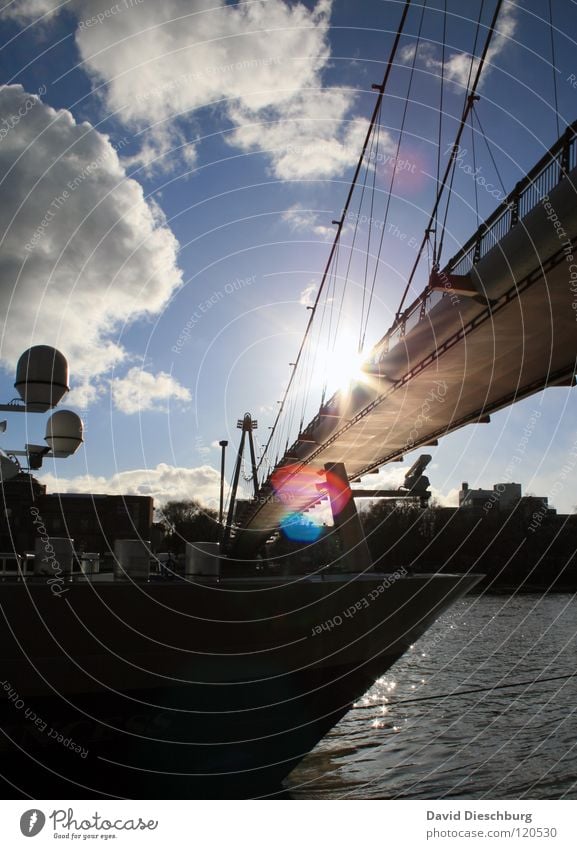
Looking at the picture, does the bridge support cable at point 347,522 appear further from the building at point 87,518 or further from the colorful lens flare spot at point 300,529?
the building at point 87,518

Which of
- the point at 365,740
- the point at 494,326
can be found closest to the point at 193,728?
the point at 365,740

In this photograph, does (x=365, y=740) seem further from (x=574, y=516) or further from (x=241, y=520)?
(x=574, y=516)

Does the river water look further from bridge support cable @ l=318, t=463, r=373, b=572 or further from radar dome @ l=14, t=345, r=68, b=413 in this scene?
radar dome @ l=14, t=345, r=68, b=413

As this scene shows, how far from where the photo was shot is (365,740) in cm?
1564

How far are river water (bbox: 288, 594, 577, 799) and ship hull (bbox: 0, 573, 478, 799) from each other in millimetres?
938

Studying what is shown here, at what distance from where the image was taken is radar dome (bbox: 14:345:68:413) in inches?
528

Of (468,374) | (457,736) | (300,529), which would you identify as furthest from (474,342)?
(300,529)

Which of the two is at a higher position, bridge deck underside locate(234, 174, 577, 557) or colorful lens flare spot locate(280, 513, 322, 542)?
colorful lens flare spot locate(280, 513, 322, 542)

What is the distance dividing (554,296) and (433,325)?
416 cm

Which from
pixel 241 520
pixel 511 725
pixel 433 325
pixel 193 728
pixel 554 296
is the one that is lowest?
pixel 511 725

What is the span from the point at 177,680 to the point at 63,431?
26.5ft

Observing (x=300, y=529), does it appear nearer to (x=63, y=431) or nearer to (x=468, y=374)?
(x=468, y=374)

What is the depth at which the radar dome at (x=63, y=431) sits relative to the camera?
626 inches

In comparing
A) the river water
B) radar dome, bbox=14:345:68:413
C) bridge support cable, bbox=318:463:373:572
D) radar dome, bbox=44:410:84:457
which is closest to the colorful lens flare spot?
bridge support cable, bbox=318:463:373:572
